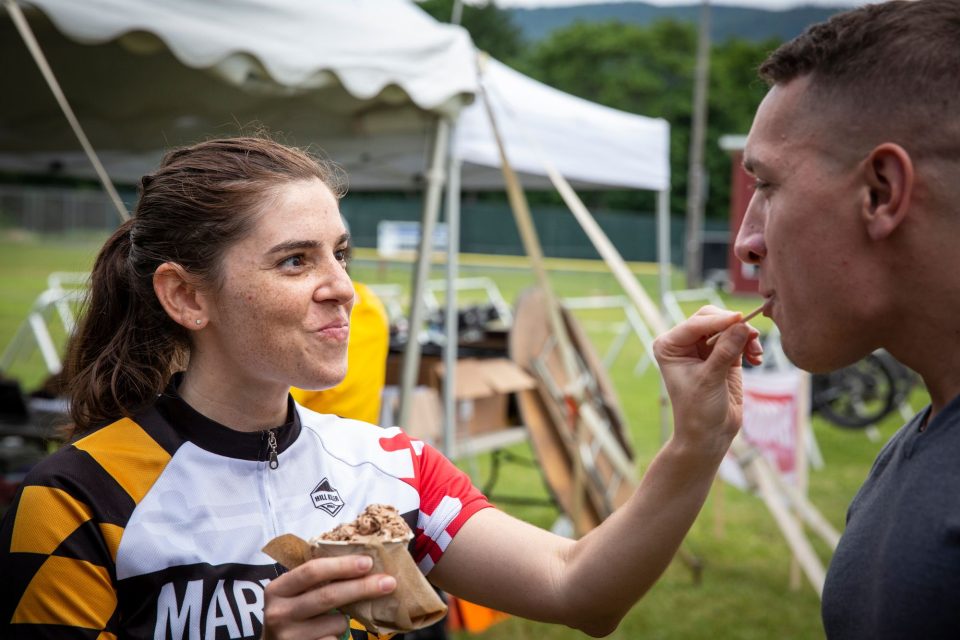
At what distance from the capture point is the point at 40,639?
1146 mm

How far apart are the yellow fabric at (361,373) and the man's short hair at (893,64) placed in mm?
1978

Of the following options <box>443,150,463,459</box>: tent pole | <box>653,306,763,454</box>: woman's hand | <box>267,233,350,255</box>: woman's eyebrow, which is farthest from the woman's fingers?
<box>443,150,463,459</box>: tent pole

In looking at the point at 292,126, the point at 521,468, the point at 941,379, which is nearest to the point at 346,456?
the point at 941,379

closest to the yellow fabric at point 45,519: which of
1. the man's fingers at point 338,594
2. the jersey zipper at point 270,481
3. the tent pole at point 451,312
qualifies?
the jersey zipper at point 270,481

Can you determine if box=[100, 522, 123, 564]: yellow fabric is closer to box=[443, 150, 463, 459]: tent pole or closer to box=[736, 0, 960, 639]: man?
box=[736, 0, 960, 639]: man

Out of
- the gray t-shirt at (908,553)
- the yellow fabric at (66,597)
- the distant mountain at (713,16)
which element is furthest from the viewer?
the distant mountain at (713,16)

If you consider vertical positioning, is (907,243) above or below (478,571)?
above

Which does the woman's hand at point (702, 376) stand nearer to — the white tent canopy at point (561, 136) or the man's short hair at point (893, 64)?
the man's short hair at point (893, 64)

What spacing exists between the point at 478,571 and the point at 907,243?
0.90m

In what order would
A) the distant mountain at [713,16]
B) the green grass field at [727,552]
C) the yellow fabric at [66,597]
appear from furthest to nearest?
1. the distant mountain at [713,16]
2. the green grass field at [727,552]
3. the yellow fabric at [66,597]

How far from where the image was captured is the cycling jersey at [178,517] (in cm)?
118

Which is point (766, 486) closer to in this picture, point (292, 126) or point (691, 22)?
point (292, 126)

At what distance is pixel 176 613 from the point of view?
122cm

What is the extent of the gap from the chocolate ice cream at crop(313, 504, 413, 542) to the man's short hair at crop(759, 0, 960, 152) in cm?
78
